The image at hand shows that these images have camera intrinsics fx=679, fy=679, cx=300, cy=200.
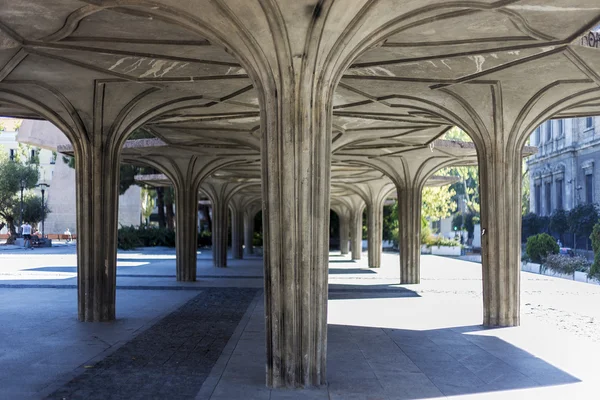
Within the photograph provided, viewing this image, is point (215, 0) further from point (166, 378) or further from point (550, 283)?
point (550, 283)

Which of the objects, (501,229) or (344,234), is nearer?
(501,229)

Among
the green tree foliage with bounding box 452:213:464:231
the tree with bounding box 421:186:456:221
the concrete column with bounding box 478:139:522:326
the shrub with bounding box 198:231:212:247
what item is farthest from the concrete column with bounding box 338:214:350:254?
the concrete column with bounding box 478:139:522:326

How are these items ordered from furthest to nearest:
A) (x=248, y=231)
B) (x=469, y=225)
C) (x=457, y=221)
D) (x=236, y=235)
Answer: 1. (x=457, y=221)
2. (x=469, y=225)
3. (x=248, y=231)
4. (x=236, y=235)

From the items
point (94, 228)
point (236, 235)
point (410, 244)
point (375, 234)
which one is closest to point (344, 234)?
point (236, 235)

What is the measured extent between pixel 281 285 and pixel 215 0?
3372 millimetres

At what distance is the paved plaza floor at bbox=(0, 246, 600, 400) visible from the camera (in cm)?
805

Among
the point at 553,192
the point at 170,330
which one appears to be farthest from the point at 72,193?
the point at 170,330

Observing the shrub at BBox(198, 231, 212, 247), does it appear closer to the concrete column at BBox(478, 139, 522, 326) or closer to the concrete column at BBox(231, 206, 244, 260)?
the concrete column at BBox(231, 206, 244, 260)

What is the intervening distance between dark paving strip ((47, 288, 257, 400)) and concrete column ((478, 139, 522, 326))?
5123 mm

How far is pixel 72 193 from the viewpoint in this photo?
61062mm

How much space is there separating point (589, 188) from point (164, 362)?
33.9 meters

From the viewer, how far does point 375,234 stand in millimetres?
33375

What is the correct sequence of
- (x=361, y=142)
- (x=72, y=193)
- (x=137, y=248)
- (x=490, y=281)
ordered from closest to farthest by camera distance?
(x=490, y=281) < (x=361, y=142) < (x=137, y=248) < (x=72, y=193)

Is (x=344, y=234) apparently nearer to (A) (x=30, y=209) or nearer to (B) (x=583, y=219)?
(B) (x=583, y=219)
